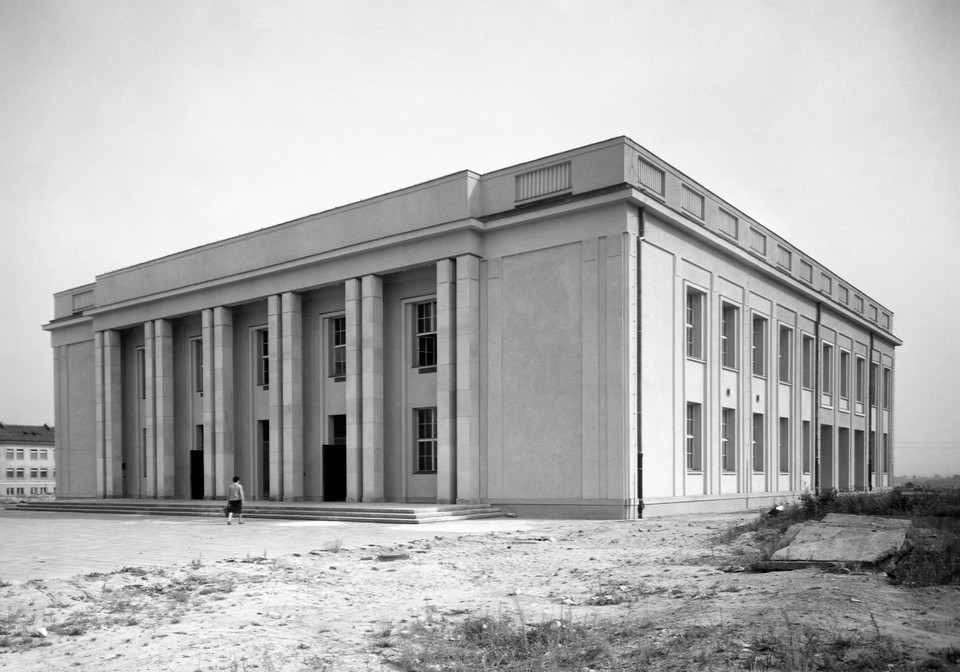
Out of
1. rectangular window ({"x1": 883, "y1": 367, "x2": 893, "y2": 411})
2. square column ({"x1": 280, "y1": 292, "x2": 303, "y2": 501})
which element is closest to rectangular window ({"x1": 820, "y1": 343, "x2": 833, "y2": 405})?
rectangular window ({"x1": 883, "y1": 367, "x2": 893, "y2": 411})

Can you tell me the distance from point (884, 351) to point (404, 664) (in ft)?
159

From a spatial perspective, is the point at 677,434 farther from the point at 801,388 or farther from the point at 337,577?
the point at 337,577

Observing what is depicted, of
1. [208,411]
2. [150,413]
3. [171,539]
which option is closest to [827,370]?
[208,411]

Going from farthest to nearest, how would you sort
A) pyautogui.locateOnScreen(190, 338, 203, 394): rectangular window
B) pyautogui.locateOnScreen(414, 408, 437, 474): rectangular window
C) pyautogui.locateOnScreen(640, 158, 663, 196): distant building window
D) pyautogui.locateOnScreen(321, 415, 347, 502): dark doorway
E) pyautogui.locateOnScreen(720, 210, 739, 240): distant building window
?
pyautogui.locateOnScreen(190, 338, 203, 394): rectangular window, pyautogui.locateOnScreen(321, 415, 347, 502): dark doorway, pyautogui.locateOnScreen(720, 210, 739, 240): distant building window, pyautogui.locateOnScreen(414, 408, 437, 474): rectangular window, pyautogui.locateOnScreen(640, 158, 663, 196): distant building window

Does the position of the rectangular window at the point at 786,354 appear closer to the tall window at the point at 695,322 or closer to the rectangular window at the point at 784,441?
the rectangular window at the point at 784,441

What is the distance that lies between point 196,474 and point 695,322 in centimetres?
2159

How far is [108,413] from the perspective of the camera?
1534 inches

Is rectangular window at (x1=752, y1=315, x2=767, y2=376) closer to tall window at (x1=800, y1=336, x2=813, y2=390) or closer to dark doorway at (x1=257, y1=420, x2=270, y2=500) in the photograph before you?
tall window at (x1=800, y1=336, x2=813, y2=390)

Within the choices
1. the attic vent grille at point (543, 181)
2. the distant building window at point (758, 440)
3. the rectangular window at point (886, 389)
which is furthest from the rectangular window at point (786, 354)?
the rectangular window at point (886, 389)

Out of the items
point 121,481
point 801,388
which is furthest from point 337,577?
point 121,481

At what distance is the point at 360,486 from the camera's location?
93.2 feet

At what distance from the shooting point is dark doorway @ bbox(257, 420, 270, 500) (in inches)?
1339

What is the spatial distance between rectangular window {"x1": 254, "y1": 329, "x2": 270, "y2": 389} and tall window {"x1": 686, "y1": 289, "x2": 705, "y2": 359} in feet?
54.0

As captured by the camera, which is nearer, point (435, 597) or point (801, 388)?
point (435, 597)
